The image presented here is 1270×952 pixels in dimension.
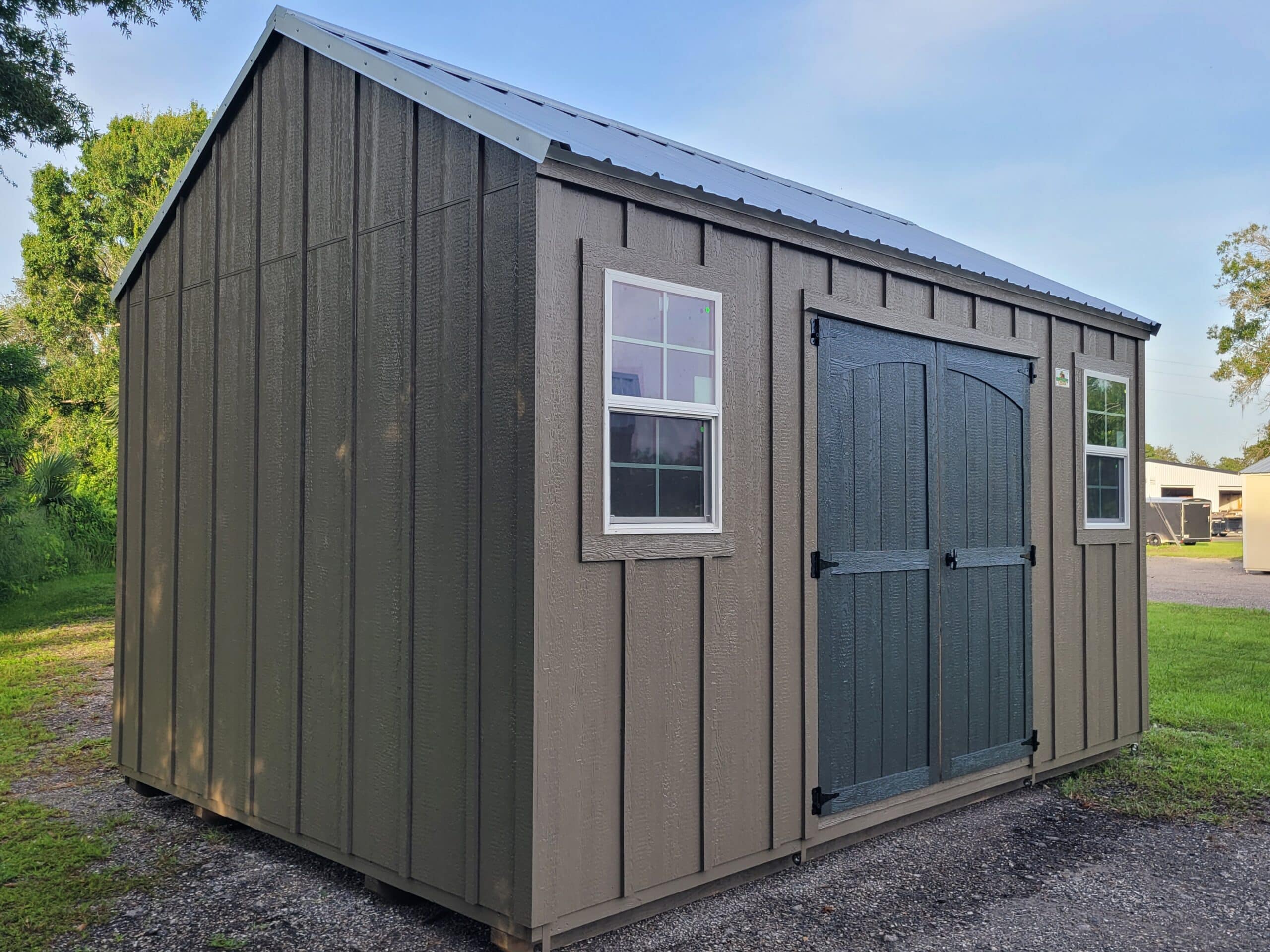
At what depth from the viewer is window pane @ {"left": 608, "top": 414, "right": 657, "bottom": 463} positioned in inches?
136

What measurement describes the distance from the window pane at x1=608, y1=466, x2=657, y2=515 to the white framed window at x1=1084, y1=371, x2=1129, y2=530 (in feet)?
11.6

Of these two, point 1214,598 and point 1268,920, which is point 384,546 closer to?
point 1268,920

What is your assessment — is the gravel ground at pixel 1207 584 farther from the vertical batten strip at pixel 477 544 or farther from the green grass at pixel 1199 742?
the vertical batten strip at pixel 477 544

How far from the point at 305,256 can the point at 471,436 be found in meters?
1.53

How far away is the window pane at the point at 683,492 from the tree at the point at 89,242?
66.2ft

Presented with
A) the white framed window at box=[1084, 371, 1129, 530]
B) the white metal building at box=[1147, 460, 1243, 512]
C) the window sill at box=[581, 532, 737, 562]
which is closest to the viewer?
the window sill at box=[581, 532, 737, 562]

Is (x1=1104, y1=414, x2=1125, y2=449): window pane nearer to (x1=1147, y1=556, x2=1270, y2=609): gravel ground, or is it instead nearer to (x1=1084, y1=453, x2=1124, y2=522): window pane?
(x1=1084, y1=453, x2=1124, y2=522): window pane

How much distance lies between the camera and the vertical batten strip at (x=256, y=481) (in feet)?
14.5

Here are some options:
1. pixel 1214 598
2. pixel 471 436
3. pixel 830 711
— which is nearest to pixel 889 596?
pixel 830 711

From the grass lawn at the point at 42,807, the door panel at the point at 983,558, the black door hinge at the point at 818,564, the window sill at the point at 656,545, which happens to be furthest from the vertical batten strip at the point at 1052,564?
the grass lawn at the point at 42,807

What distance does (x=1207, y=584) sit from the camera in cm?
1864

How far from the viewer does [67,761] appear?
628 cm

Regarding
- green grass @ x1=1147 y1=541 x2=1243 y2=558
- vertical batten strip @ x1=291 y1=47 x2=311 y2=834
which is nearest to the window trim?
vertical batten strip @ x1=291 y1=47 x2=311 y2=834

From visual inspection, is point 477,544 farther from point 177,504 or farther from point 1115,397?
point 1115,397
